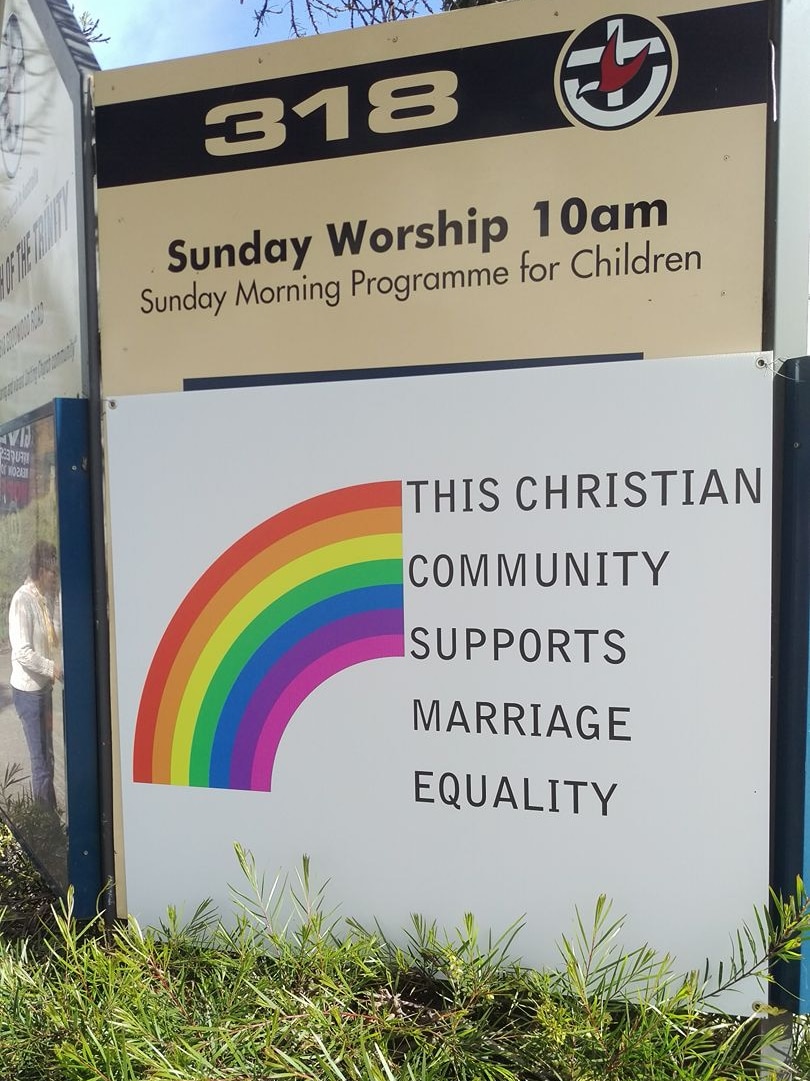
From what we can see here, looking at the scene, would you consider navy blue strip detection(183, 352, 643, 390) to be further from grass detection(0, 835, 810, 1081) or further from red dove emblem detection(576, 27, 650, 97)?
grass detection(0, 835, 810, 1081)

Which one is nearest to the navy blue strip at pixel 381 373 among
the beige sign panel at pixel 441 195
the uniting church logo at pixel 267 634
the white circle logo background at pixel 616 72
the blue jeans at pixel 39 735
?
the beige sign panel at pixel 441 195

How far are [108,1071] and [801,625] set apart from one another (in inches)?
68.8

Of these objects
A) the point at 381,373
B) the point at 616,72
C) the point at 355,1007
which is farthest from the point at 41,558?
the point at 616,72

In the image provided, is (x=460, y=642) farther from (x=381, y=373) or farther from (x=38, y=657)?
(x=38, y=657)

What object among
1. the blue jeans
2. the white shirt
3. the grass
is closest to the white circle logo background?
the grass

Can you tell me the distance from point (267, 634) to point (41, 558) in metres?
0.92

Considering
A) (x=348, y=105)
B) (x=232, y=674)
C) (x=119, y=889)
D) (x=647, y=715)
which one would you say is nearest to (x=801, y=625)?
(x=647, y=715)

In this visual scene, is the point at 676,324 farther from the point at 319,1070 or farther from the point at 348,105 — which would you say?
the point at 319,1070

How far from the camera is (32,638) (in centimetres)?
273

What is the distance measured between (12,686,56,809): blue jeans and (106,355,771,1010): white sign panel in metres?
0.50

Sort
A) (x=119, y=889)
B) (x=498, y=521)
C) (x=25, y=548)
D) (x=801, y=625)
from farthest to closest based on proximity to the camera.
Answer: (x=25, y=548)
(x=119, y=889)
(x=498, y=521)
(x=801, y=625)

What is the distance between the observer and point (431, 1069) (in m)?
1.71

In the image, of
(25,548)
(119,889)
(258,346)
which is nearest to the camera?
(258,346)

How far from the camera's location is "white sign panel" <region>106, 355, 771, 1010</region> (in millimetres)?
1911
